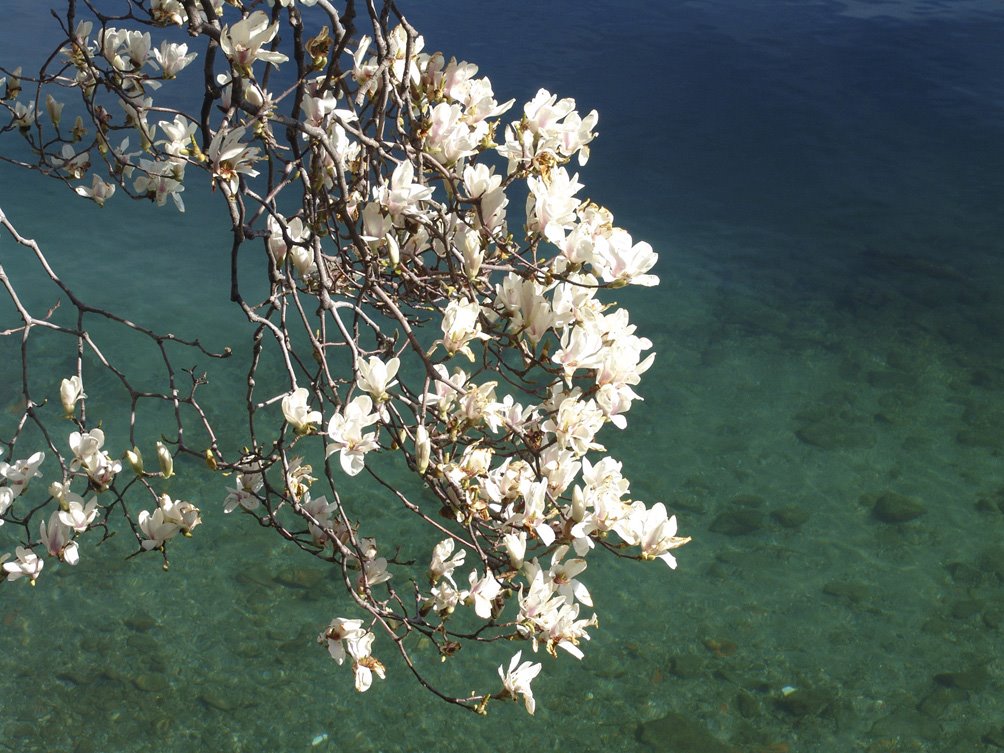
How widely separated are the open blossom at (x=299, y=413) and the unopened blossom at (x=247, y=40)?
0.38 metres

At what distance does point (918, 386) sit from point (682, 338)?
0.93 m

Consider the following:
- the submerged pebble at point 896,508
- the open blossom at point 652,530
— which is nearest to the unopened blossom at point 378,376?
the open blossom at point 652,530

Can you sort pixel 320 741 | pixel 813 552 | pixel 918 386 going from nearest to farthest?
pixel 320 741 → pixel 813 552 → pixel 918 386

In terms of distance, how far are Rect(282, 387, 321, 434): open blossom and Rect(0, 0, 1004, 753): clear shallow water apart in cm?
180

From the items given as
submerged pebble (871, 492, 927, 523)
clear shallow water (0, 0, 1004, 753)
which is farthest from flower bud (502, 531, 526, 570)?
submerged pebble (871, 492, 927, 523)

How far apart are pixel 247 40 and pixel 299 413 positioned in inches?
16.9

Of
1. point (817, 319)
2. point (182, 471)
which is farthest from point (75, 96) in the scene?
point (817, 319)

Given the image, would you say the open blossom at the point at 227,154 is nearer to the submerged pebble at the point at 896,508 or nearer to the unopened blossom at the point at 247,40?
the unopened blossom at the point at 247,40

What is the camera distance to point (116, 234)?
17.0ft

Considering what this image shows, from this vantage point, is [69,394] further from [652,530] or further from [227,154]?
[652,530]

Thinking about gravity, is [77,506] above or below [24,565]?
above

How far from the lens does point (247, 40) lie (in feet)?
4.14

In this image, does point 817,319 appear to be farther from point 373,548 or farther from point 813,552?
point 373,548

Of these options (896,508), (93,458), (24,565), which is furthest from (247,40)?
(896,508)
